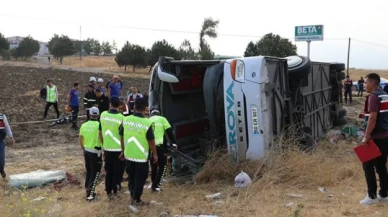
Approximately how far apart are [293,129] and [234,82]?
1.30 metres

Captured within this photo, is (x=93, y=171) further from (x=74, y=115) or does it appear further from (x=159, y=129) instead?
(x=74, y=115)

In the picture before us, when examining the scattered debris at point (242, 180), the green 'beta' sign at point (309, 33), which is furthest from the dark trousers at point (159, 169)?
the green 'beta' sign at point (309, 33)

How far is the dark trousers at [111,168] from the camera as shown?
20.5 feet

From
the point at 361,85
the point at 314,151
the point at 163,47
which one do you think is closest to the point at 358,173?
the point at 314,151

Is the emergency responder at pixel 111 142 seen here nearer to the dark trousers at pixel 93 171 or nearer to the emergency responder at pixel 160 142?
the dark trousers at pixel 93 171

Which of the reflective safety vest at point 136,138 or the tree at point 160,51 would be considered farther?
the tree at point 160,51

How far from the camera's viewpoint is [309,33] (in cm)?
1697

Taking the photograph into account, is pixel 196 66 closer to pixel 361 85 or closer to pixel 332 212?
pixel 332 212

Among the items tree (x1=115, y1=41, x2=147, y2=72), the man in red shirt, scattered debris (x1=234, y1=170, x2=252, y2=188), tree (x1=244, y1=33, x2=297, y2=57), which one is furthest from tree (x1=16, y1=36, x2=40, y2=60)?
the man in red shirt

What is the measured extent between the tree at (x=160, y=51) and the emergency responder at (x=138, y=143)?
1907 inches

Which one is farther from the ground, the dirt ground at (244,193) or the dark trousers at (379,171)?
the dark trousers at (379,171)

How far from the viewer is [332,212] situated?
5000 millimetres

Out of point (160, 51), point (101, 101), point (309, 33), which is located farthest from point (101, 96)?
point (160, 51)

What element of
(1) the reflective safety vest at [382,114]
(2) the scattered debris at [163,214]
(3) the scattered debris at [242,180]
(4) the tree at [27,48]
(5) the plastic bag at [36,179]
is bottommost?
(5) the plastic bag at [36,179]
